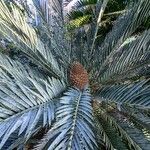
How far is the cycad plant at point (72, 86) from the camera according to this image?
2.53 m

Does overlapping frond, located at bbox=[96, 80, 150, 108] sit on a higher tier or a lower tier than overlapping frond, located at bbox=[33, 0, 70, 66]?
lower

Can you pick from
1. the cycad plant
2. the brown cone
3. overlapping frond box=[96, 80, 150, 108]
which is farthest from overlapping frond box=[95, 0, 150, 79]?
overlapping frond box=[96, 80, 150, 108]

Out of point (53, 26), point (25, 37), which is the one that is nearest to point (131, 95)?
point (25, 37)

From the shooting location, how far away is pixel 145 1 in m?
3.16

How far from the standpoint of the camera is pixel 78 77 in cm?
323

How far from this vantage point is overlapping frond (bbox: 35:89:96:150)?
95.4 inches

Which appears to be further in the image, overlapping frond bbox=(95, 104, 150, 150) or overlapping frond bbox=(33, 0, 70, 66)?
overlapping frond bbox=(33, 0, 70, 66)

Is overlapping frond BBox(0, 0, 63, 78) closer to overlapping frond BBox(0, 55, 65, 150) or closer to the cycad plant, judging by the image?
the cycad plant

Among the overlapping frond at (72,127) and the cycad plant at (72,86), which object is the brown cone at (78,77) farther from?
the overlapping frond at (72,127)

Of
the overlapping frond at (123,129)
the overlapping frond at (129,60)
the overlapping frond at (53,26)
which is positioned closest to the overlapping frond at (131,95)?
the overlapping frond at (123,129)

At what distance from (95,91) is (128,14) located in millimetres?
712

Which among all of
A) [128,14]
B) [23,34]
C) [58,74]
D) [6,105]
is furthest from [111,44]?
[6,105]

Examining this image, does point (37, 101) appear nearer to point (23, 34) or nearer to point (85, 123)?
point (85, 123)

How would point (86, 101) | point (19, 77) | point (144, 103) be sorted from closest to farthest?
point (144, 103) < point (86, 101) < point (19, 77)
